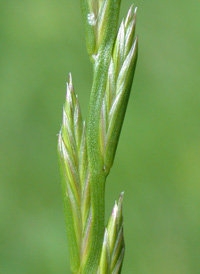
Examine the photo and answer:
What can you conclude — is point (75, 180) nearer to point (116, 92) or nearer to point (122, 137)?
point (116, 92)

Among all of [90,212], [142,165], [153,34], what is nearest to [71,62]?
[153,34]

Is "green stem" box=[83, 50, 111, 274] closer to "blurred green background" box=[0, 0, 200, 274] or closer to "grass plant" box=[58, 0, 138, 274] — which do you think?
"grass plant" box=[58, 0, 138, 274]

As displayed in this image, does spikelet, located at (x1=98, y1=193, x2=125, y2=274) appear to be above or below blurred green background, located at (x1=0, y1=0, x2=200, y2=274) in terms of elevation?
above

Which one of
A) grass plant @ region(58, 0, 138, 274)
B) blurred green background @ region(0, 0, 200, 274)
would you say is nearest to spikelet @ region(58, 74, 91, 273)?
grass plant @ region(58, 0, 138, 274)

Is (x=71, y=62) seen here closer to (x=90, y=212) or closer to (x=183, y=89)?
(x=183, y=89)

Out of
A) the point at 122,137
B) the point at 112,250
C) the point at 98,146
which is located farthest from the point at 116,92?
the point at 122,137

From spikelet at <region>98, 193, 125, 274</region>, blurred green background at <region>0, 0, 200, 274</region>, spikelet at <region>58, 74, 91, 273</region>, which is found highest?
spikelet at <region>58, 74, 91, 273</region>
